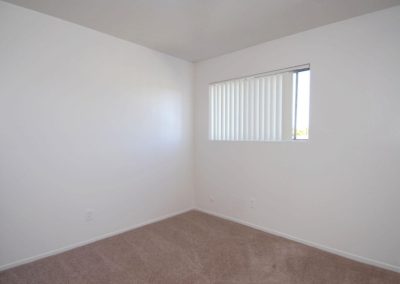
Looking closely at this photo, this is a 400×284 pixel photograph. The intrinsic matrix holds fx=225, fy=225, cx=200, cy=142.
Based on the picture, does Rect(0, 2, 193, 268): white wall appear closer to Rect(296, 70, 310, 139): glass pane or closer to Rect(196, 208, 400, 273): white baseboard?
Rect(196, 208, 400, 273): white baseboard

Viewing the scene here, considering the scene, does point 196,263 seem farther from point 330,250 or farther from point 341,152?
point 341,152

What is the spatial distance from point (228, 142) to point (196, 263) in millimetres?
1774

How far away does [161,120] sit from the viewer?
3438 millimetres

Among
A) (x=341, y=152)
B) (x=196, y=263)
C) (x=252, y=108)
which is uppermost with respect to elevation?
(x=252, y=108)

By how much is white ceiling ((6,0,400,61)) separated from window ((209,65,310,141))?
541 mm

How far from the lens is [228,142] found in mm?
3473

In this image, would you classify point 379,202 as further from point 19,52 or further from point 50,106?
point 19,52

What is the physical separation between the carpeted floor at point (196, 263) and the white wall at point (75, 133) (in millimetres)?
304

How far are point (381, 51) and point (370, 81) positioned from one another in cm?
29

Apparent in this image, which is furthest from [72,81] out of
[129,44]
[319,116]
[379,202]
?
[379,202]

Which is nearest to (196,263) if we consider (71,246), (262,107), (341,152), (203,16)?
(71,246)

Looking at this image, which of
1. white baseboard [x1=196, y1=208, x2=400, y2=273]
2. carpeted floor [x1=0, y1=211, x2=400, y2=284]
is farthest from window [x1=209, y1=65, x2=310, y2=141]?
carpeted floor [x1=0, y1=211, x2=400, y2=284]

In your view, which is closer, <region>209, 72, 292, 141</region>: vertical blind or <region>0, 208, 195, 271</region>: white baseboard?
<region>0, 208, 195, 271</region>: white baseboard

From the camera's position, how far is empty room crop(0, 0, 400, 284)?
2143 millimetres
